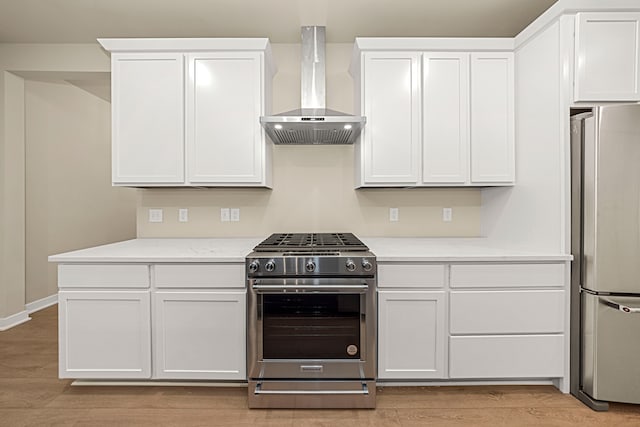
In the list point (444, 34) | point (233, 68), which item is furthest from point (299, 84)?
point (444, 34)

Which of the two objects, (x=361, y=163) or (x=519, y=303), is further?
(x=361, y=163)

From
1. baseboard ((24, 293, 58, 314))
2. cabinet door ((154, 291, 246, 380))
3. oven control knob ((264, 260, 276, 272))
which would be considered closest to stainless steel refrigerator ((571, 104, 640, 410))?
oven control knob ((264, 260, 276, 272))

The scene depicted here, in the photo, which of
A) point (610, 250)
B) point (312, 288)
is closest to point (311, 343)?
point (312, 288)

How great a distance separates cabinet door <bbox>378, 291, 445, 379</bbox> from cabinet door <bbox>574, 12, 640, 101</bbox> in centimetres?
155

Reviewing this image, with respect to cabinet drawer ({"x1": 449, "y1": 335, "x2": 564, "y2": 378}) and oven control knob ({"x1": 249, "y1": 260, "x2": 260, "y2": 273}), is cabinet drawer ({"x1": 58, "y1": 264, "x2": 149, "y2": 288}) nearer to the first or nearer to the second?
oven control knob ({"x1": 249, "y1": 260, "x2": 260, "y2": 273})

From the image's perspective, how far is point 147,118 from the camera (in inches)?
106

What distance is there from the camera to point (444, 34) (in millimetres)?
3092

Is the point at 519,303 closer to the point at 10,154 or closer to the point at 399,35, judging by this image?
the point at 399,35

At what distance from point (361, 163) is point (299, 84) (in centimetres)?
99

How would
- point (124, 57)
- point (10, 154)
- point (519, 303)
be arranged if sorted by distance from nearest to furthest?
1. point (519, 303)
2. point (124, 57)
3. point (10, 154)

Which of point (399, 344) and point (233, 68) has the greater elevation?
point (233, 68)

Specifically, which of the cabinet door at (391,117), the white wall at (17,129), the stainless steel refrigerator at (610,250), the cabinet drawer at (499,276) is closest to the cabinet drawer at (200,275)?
the cabinet door at (391,117)

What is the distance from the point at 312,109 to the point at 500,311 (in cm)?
189

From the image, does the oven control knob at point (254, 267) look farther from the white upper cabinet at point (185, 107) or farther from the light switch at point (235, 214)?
the light switch at point (235, 214)
